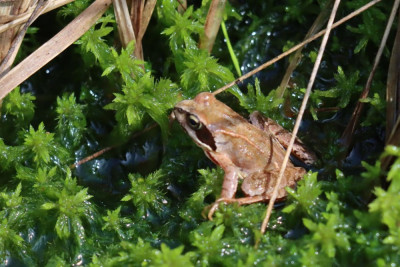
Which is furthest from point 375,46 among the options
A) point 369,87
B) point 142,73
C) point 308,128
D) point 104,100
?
point 104,100

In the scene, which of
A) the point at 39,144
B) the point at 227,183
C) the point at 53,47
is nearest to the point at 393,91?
the point at 227,183

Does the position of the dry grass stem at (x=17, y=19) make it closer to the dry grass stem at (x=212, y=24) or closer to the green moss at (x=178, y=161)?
the green moss at (x=178, y=161)

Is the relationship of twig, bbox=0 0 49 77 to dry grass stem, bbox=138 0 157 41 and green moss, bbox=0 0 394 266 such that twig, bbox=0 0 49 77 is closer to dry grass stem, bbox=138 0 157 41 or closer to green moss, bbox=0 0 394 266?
green moss, bbox=0 0 394 266

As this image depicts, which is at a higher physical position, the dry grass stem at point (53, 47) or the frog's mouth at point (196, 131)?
the dry grass stem at point (53, 47)

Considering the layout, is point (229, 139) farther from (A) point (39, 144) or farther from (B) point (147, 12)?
(A) point (39, 144)

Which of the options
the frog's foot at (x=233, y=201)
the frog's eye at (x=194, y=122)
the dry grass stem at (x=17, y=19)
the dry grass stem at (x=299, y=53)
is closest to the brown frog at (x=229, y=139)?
the frog's eye at (x=194, y=122)

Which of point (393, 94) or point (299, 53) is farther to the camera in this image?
point (299, 53)
